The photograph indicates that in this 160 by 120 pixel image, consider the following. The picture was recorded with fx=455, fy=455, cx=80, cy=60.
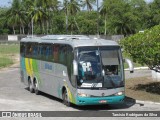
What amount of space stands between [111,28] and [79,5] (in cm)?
1729

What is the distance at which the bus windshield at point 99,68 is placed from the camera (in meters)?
16.9

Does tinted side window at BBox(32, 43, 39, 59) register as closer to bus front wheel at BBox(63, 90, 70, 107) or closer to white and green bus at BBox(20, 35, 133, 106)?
white and green bus at BBox(20, 35, 133, 106)

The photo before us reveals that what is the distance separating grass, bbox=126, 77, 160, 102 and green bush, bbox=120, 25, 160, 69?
56.1 inches

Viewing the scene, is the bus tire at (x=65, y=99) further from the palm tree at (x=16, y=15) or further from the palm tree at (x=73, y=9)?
the palm tree at (x=16, y=15)

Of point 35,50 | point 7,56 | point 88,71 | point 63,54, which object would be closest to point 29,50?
point 35,50

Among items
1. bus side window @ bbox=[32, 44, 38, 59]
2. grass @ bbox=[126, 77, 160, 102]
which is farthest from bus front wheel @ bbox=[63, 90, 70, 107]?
bus side window @ bbox=[32, 44, 38, 59]

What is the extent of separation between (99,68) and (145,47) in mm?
3349

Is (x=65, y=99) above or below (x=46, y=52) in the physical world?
below

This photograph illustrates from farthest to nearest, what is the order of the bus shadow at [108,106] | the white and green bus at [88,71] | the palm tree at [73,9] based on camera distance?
the palm tree at [73,9]
the bus shadow at [108,106]
the white and green bus at [88,71]

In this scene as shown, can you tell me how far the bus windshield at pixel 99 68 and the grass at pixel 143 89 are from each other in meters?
3.04

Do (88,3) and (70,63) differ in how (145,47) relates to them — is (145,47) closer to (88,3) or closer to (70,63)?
(70,63)

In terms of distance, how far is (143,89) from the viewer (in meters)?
22.7

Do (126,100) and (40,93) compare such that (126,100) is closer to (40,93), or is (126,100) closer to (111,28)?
(40,93)

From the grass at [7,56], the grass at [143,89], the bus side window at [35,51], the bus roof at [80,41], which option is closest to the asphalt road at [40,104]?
the grass at [143,89]
